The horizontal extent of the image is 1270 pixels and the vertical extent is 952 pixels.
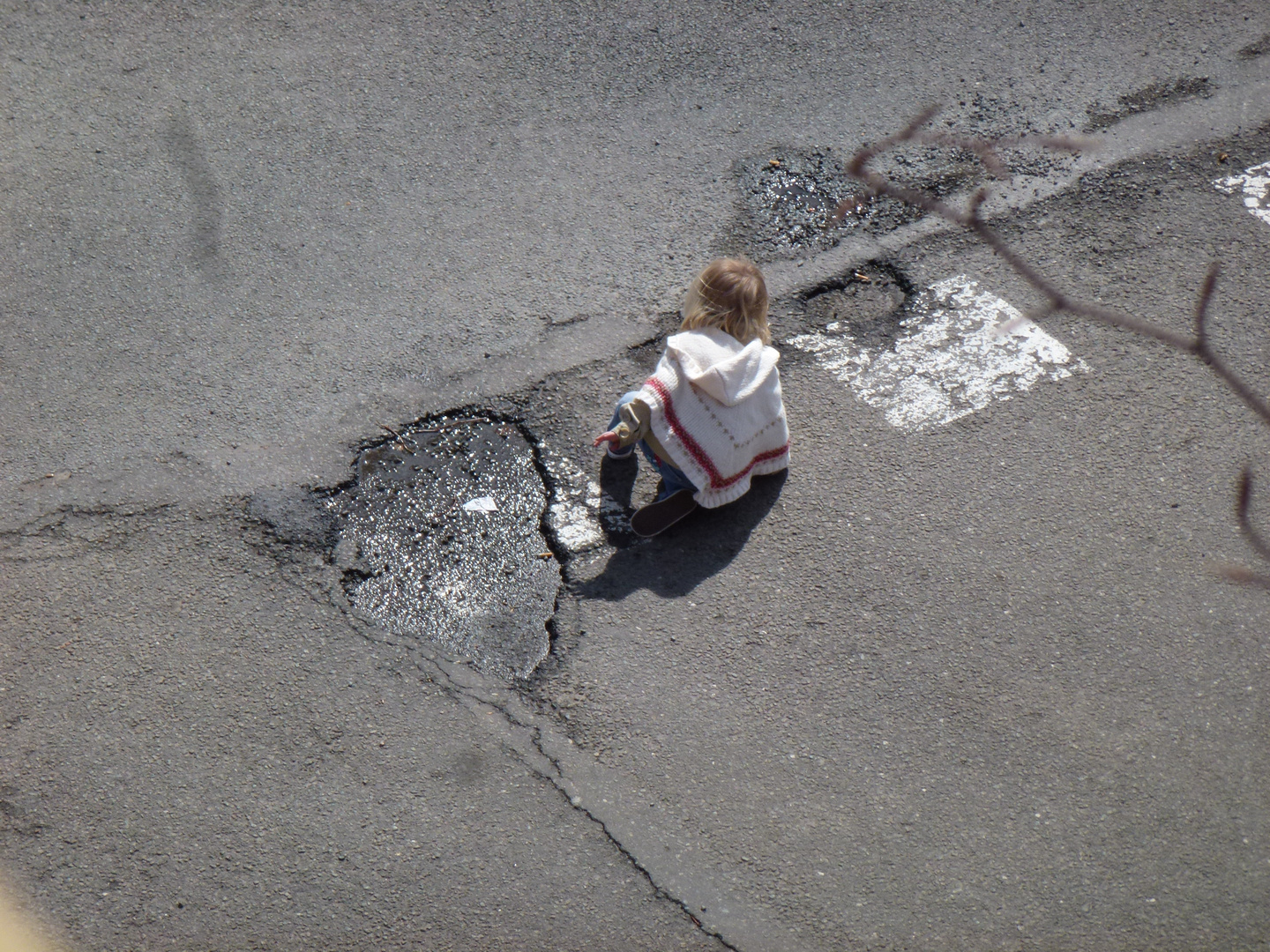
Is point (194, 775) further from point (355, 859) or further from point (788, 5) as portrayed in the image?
point (788, 5)

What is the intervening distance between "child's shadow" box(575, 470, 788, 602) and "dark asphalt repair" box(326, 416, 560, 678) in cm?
25

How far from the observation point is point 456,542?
397cm

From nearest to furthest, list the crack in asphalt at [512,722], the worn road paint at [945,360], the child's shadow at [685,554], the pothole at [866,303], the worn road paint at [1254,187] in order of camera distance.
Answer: the crack in asphalt at [512,722]
the child's shadow at [685,554]
the worn road paint at [945,360]
the pothole at [866,303]
the worn road paint at [1254,187]

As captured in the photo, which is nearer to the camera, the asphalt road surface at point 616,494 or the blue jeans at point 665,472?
the asphalt road surface at point 616,494

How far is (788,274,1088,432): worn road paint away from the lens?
4.54m

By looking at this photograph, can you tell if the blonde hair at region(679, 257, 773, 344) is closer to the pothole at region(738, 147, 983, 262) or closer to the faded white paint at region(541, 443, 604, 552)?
the faded white paint at region(541, 443, 604, 552)

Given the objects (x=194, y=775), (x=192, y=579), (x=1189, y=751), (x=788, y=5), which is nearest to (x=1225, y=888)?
(x=1189, y=751)

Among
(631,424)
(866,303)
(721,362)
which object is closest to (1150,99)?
(866,303)

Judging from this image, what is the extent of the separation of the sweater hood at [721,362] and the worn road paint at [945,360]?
0.67 metres

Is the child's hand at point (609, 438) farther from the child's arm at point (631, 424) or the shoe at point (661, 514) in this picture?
the shoe at point (661, 514)

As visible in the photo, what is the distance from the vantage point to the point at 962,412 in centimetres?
450

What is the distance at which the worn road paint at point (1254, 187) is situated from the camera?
5309 mm

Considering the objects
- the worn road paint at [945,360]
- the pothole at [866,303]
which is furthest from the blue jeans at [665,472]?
the pothole at [866,303]

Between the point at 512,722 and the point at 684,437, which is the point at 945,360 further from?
the point at 512,722
